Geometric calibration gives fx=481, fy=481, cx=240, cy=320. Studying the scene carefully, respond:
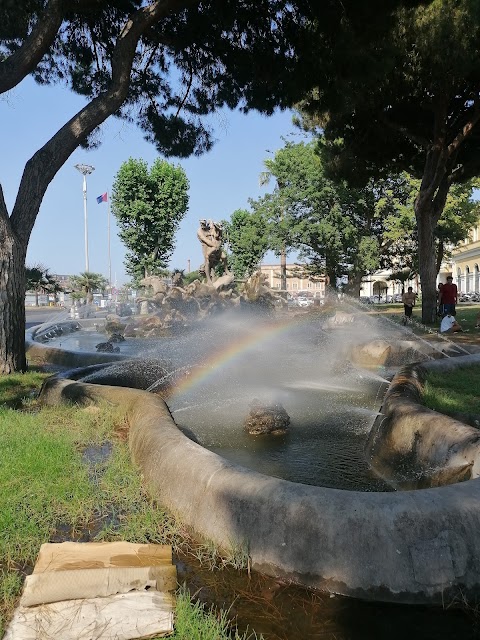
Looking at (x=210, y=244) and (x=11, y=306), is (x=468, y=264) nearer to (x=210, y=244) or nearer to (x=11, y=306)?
(x=210, y=244)

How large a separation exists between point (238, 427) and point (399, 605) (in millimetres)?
3585

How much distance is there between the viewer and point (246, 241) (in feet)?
143

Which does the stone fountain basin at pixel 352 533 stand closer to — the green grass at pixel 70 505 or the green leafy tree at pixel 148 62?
the green grass at pixel 70 505

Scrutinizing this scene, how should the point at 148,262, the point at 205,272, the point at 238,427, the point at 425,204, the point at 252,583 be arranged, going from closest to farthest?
1. the point at 252,583
2. the point at 238,427
3. the point at 425,204
4. the point at 205,272
5. the point at 148,262

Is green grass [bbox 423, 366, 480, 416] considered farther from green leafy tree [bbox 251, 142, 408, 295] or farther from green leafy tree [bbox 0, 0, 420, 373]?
green leafy tree [bbox 251, 142, 408, 295]

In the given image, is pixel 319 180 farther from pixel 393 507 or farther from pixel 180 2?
pixel 393 507

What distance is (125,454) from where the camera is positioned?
4090 millimetres

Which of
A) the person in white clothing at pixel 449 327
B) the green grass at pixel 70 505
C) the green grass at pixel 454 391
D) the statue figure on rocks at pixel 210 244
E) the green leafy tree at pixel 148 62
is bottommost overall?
the green grass at pixel 70 505

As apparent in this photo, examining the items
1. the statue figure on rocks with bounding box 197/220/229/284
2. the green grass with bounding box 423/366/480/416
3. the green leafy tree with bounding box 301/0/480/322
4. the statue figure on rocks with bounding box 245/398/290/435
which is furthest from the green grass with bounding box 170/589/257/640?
the statue figure on rocks with bounding box 197/220/229/284

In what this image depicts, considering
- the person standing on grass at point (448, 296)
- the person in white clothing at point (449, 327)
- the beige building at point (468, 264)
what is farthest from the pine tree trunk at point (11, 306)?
the beige building at point (468, 264)

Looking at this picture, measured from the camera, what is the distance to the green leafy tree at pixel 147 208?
133 ft

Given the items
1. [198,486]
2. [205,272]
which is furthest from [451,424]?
[205,272]

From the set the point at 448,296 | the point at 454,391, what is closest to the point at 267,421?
the point at 454,391

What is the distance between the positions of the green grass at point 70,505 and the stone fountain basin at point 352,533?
0.22 metres
